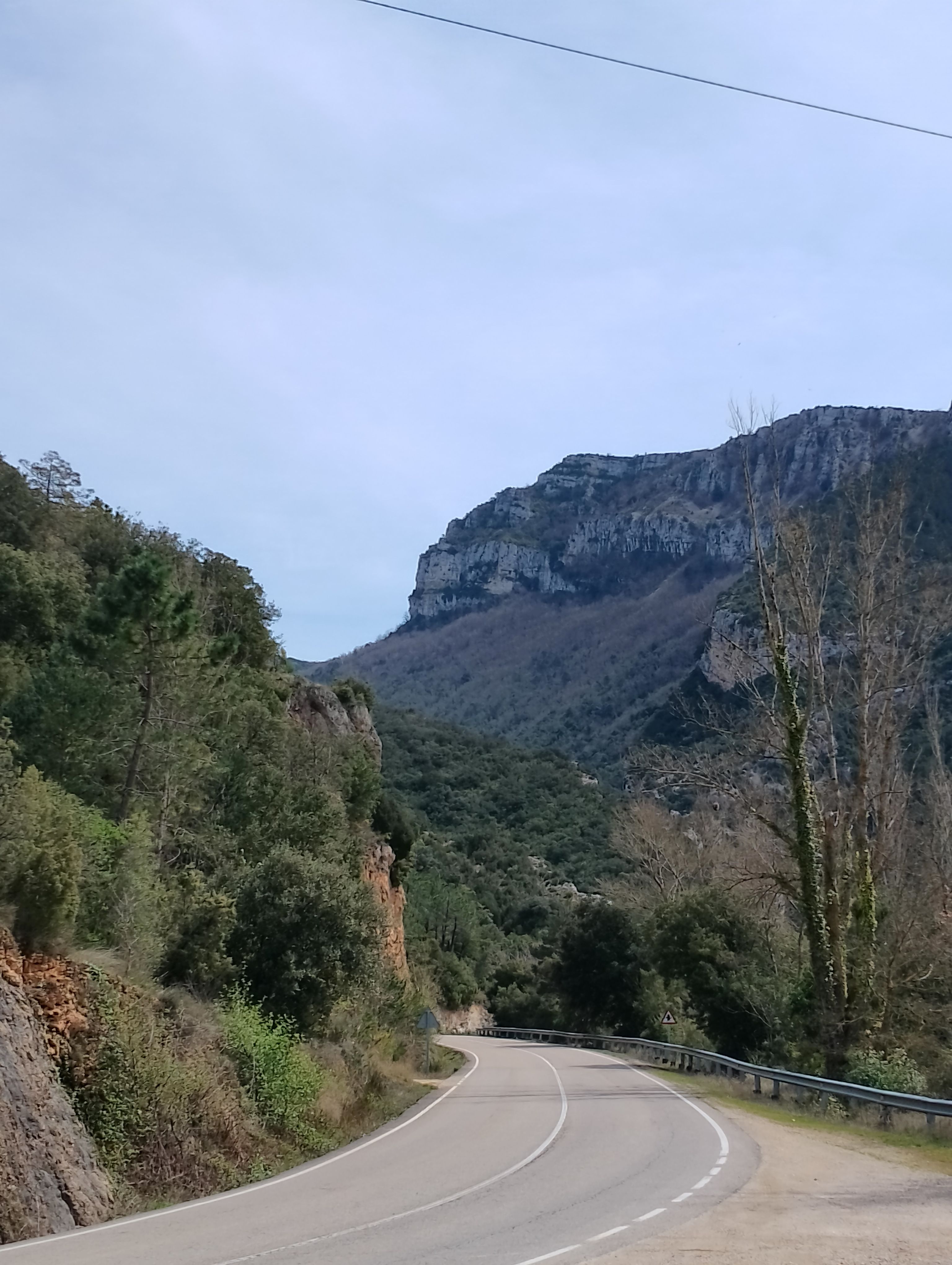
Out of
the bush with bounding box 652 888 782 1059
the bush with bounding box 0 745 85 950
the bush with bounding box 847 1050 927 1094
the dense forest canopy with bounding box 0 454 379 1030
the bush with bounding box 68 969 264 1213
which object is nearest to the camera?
the bush with bounding box 68 969 264 1213

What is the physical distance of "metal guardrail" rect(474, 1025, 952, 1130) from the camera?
17.7 m

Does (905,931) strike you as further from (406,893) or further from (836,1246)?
(406,893)

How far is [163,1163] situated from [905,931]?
20.2m

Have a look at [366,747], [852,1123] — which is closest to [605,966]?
[366,747]

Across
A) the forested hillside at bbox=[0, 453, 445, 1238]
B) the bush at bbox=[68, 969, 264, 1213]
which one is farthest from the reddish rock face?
the bush at bbox=[68, 969, 264, 1213]

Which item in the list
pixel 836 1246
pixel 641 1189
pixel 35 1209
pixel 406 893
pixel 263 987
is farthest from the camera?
pixel 406 893

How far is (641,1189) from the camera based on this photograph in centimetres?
1224

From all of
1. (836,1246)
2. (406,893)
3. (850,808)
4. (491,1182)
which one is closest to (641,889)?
(406,893)

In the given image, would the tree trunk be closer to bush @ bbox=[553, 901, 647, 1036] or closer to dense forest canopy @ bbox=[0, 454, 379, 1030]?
dense forest canopy @ bbox=[0, 454, 379, 1030]

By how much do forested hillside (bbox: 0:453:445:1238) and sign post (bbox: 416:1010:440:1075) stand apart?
0.81 m

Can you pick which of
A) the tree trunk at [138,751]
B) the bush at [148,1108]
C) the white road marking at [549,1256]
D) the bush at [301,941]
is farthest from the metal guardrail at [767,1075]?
the tree trunk at [138,751]

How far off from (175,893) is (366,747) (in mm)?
28856

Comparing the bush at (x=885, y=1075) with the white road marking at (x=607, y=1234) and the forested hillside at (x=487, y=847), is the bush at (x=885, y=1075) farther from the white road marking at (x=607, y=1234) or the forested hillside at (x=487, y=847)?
the forested hillside at (x=487, y=847)

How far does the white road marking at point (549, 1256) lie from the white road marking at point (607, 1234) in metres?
0.21
